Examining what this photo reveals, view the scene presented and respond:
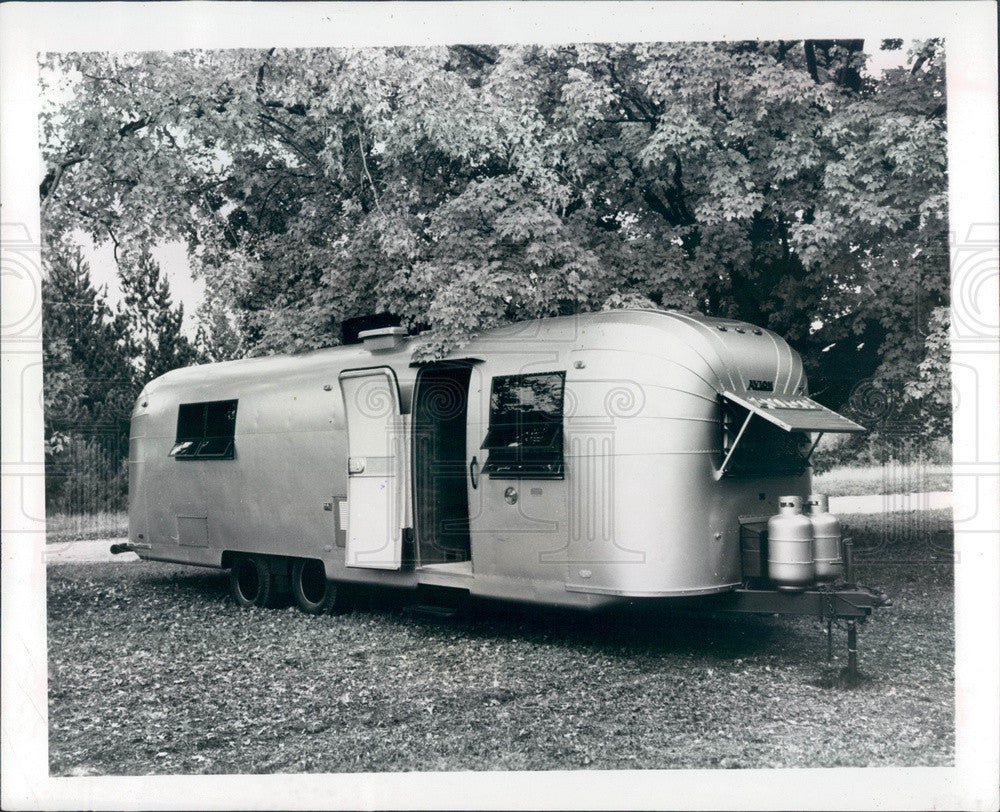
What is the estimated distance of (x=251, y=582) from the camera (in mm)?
9852

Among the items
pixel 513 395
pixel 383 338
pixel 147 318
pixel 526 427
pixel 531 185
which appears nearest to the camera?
pixel 526 427

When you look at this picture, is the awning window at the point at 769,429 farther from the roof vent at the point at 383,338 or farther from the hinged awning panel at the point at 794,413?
the roof vent at the point at 383,338

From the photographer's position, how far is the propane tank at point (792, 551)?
6.89 m

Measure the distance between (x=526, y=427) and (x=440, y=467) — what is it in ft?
3.67

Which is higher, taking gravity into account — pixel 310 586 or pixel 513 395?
pixel 513 395

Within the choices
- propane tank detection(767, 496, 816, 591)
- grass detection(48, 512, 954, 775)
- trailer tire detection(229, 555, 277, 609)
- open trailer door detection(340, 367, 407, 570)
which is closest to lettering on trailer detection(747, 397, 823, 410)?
propane tank detection(767, 496, 816, 591)

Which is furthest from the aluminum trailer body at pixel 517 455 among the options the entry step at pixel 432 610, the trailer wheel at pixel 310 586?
the entry step at pixel 432 610

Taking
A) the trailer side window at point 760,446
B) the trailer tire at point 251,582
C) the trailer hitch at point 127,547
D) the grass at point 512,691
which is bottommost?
the grass at point 512,691

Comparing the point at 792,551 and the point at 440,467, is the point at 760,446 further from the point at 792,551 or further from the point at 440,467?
the point at 440,467

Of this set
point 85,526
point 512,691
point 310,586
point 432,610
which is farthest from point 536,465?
point 85,526

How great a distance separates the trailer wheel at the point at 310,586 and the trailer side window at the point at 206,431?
3.95ft

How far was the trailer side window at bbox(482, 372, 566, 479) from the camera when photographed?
24.0ft

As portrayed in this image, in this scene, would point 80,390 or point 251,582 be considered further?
point 251,582

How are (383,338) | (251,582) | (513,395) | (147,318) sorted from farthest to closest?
(251,582) → (383,338) → (147,318) → (513,395)
